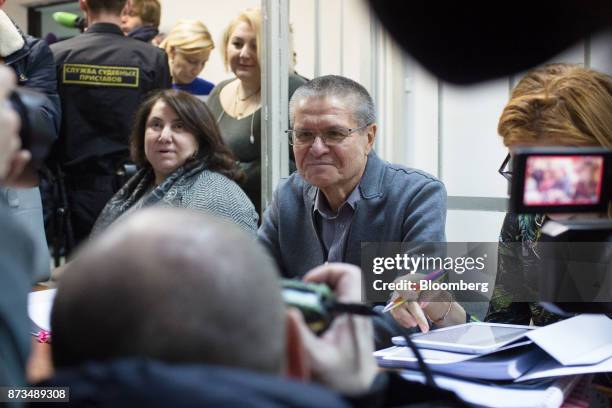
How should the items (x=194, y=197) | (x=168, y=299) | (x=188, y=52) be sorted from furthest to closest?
1. (x=188, y=52)
2. (x=194, y=197)
3. (x=168, y=299)

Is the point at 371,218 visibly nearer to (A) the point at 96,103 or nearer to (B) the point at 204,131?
(B) the point at 204,131

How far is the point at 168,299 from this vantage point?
0.45m

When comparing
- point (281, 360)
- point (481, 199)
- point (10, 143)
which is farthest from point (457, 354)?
point (481, 199)

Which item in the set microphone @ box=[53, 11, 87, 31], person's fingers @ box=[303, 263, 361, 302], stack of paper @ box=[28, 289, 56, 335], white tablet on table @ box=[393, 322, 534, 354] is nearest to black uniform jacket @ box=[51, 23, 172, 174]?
microphone @ box=[53, 11, 87, 31]

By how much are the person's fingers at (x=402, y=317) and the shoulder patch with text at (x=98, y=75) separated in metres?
1.68

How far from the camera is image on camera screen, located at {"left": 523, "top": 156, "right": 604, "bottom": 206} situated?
2.11 feet

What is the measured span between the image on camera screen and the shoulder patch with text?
2.21 m

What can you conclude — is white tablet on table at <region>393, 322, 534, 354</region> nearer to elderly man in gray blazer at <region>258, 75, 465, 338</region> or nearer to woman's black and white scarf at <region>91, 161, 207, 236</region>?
elderly man in gray blazer at <region>258, 75, 465, 338</region>

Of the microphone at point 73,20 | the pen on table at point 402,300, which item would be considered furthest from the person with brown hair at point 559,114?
the microphone at point 73,20

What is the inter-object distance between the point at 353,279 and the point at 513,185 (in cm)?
18

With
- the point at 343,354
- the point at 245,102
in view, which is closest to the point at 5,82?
the point at 343,354

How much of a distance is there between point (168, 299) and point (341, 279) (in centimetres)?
30

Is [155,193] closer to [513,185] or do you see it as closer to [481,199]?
[481,199]

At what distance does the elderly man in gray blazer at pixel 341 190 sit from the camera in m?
1.66
